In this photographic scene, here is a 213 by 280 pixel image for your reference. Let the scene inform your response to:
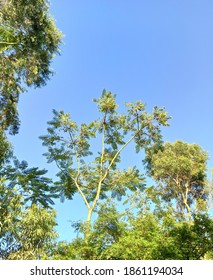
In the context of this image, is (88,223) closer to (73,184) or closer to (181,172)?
(73,184)

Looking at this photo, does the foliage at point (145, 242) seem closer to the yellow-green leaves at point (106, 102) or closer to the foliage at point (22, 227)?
the foliage at point (22, 227)

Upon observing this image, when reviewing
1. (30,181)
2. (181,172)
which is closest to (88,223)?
(30,181)

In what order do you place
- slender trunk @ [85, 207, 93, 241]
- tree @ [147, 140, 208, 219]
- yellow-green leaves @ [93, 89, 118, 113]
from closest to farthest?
slender trunk @ [85, 207, 93, 241], yellow-green leaves @ [93, 89, 118, 113], tree @ [147, 140, 208, 219]

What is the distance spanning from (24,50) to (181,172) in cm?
1522

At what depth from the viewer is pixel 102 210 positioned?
14.6 m

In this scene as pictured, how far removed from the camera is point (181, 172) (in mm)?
23125

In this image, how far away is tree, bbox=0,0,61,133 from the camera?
11.4 m

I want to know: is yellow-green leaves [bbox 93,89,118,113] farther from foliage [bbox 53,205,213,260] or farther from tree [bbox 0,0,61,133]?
foliage [bbox 53,205,213,260]

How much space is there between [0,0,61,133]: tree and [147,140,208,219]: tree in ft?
40.0

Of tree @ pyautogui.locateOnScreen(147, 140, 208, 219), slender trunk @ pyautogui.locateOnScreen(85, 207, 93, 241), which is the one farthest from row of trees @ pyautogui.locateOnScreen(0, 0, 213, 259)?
tree @ pyautogui.locateOnScreen(147, 140, 208, 219)

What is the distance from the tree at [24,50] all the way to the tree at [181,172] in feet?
40.0

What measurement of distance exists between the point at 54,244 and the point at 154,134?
9.28m

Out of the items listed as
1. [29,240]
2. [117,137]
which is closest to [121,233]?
[29,240]
